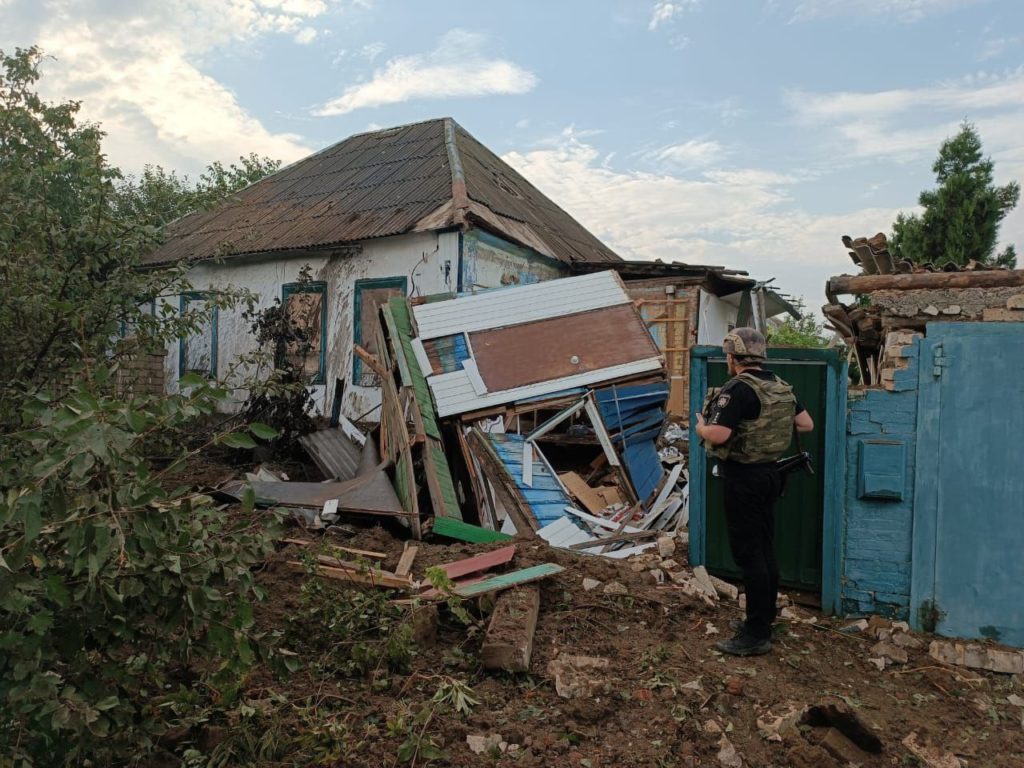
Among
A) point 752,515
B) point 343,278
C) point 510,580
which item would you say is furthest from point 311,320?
point 752,515

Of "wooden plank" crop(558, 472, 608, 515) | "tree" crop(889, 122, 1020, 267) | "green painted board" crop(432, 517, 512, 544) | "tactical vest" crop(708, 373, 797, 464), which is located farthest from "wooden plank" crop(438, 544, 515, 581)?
"tree" crop(889, 122, 1020, 267)

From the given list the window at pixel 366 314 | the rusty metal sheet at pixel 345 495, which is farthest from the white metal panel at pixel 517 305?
the window at pixel 366 314

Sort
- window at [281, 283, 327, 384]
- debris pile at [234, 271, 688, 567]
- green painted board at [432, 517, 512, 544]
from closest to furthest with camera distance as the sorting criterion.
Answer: green painted board at [432, 517, 512, 544] < debris pile at [234, 271, 688, 567] < window at [281, 283, 327, 384]

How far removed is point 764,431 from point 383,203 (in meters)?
8.09

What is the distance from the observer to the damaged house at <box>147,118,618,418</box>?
9414 millimetres

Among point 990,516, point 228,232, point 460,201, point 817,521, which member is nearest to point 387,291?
point 460,201

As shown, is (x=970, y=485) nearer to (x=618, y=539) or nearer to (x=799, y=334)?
(x=618, y=539)

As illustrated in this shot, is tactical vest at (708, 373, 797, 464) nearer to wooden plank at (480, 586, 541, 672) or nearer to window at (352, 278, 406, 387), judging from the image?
wooden plank at (480, 586, 541, 672)

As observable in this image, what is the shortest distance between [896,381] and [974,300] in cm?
63

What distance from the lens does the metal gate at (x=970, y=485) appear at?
13.2ft

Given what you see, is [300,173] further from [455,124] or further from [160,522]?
[160,522]

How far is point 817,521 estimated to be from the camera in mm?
4480

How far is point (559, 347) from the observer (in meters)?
6.93

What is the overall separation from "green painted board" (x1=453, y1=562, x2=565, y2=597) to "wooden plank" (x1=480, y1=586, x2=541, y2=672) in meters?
0.05
